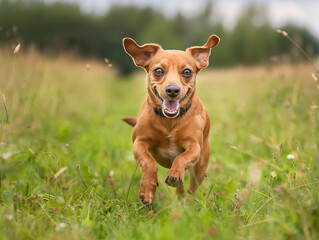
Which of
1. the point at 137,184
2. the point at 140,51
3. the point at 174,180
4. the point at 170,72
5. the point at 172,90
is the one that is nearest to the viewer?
the point at 174,180

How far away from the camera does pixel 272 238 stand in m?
2.02

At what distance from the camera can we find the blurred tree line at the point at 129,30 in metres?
27.8

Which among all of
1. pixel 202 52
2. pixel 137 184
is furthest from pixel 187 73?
pixel 137 184

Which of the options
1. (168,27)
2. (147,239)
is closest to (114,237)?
(147,239)

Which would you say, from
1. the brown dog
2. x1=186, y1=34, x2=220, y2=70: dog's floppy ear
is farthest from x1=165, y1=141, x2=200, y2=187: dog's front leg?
x1=186, y1=34, x2=220, y2=70: dog's floppy ear

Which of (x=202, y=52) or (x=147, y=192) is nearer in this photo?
(x=147, y=192)

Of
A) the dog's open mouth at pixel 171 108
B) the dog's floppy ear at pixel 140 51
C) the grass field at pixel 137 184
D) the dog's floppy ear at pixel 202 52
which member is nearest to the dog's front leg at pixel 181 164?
the grass field at pixel 137 184

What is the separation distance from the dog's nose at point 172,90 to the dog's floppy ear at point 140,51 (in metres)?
0.61

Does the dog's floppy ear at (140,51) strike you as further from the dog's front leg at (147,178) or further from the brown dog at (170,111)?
the dog's front leg at (147,178)

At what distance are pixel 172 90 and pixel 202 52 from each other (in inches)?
29.3

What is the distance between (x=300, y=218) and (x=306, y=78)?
18.1 feet

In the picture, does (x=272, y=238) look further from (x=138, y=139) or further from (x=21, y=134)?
(x=21, y=134)

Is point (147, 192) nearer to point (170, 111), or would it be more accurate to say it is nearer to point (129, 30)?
point (170, 111)

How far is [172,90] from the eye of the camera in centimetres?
314
